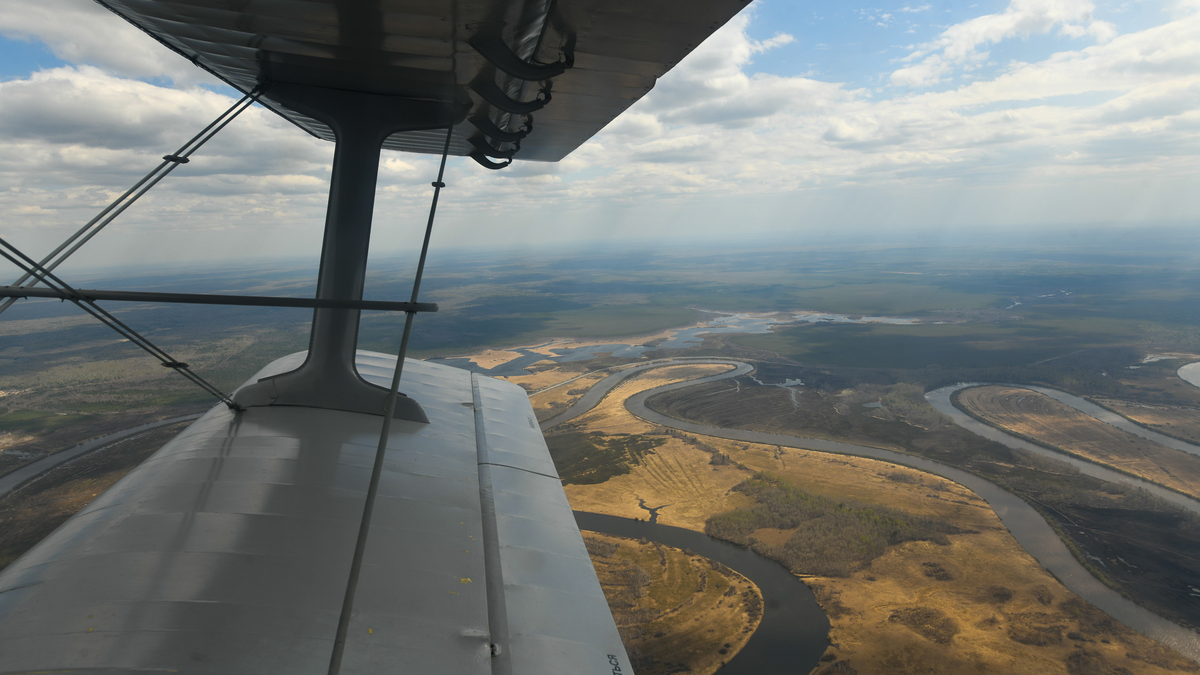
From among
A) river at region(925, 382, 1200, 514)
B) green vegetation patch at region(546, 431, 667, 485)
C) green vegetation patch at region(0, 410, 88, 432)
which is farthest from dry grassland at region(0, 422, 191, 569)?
river at region(925, 382, 1200, 514)

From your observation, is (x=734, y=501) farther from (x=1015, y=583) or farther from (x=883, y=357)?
(x=883, y=357)

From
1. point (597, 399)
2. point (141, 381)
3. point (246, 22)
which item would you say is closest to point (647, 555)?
point (246, 22)

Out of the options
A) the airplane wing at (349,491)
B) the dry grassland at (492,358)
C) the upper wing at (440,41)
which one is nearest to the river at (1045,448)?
the airplane wing at (349,491)

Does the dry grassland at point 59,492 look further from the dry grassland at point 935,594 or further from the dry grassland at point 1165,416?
the dry grassland at point 1165,416

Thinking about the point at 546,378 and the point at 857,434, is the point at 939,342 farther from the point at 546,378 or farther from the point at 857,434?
the point at 546,378

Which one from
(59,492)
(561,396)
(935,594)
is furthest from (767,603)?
(59,492)
